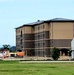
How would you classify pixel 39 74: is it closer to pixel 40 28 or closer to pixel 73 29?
pixel 73 29

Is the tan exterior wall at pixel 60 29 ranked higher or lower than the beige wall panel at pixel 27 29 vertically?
lower

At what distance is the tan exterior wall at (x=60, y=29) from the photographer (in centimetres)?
12025

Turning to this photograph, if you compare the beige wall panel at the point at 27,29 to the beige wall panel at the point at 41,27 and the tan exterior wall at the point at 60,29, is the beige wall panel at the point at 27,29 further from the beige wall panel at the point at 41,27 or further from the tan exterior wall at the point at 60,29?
the tan exterior wall at the point at 60,29

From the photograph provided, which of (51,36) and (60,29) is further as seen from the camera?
(51,36)

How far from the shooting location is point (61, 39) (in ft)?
398

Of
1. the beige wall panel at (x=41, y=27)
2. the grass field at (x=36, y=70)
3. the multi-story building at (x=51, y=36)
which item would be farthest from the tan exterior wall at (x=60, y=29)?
the grass field at (x=36, y=70)

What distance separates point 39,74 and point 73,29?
91.9m

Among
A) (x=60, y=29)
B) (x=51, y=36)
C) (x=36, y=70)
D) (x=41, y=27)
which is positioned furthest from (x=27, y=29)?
(x=36, y=70)

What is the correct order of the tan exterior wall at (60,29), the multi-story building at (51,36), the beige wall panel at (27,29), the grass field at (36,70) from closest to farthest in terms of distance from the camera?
1. the grass field at (36,70)
2. the tan exterior wall at (60,29)
3. the multi-story building at (51,36)
4. the beige wall panel at (27,29)

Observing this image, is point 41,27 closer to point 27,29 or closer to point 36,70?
point 27,29

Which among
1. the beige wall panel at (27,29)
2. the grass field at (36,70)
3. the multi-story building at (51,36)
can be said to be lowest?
the grass field at (36,70)

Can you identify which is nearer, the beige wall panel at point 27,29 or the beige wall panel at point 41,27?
the beige wall panel at point 41,27

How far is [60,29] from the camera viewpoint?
4734 inches

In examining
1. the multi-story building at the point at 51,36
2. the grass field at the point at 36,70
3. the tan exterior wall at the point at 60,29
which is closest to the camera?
the grass field at the point at 36,70
